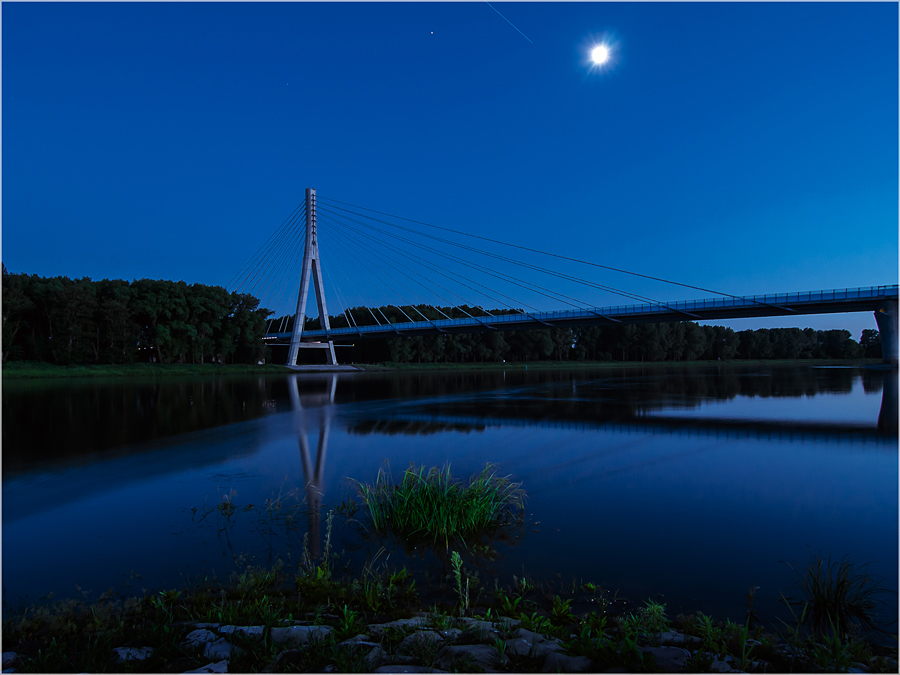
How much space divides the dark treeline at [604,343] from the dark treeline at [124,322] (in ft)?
60.1

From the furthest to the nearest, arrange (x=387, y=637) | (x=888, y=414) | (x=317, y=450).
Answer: (x=888, y=414) < (x=317, y=450) < (x=387, y=637)

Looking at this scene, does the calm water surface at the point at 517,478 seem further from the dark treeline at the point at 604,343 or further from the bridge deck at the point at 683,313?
the dark treeline at the point at 604,343

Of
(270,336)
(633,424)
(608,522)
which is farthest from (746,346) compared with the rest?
(608,522)

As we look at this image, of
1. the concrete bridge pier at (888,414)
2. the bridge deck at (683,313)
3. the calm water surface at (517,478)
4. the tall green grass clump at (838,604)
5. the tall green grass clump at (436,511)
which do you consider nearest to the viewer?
the tall green grass clump at (838,604)

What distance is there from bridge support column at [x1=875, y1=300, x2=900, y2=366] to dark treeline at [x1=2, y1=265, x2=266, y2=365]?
6859 centimetres

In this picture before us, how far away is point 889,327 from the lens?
47156 mm

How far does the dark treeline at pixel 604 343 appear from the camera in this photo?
92250 mm

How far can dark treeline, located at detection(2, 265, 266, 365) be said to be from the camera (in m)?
51.9

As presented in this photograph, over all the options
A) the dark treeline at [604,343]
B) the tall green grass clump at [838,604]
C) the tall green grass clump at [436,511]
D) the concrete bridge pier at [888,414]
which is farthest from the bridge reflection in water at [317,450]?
the dark treeline at [604,343]

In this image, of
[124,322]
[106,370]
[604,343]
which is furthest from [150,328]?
[604,343]

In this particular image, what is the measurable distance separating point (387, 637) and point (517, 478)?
20.8ft

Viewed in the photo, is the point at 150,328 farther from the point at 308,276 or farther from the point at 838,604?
the point at 838,604

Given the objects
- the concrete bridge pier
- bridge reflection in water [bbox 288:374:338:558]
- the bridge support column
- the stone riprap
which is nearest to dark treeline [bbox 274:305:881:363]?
the bridge support column

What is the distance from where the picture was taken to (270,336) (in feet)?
234
